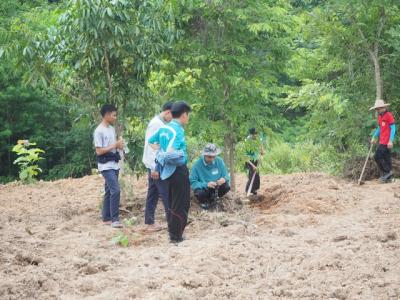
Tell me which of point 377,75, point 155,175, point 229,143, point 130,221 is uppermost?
point 377,75

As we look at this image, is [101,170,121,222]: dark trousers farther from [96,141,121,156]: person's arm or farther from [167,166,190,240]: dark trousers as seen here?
[167,166,190,240]: dark trousers

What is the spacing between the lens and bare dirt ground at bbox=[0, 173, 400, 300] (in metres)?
4.95

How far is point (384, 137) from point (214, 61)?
13.7 ft

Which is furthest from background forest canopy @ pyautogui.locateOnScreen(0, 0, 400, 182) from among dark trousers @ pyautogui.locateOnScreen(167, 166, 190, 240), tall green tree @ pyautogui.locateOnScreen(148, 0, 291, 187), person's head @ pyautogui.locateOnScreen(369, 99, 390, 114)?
dark trousers @ pyautogui.locateOnScreen(167, 166, 190, 240)

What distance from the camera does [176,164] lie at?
21.7 feet

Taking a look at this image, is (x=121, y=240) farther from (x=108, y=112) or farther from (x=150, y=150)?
(x=108, y=112)

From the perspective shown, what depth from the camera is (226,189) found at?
8.86 m

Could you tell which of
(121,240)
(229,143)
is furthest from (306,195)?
(121,240)

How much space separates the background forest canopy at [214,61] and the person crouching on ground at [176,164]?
1950mm

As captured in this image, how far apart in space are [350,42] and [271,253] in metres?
8.03

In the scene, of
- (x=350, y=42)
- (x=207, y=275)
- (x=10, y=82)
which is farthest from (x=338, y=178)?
(x=10, y=82)

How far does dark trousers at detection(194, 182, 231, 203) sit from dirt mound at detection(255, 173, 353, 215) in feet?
3.15

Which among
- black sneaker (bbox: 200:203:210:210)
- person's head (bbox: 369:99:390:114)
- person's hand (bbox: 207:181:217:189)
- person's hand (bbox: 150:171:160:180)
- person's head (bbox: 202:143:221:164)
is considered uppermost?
person's head (bbox: 369:99:390:114)

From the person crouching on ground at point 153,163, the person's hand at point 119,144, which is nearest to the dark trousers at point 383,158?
the person crouching on ground at point 153,163
